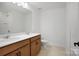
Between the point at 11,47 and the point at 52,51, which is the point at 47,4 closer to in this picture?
the point at 52,51

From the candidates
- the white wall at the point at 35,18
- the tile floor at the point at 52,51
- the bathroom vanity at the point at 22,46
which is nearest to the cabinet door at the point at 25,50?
the bathroom vanity at the point at 22,46

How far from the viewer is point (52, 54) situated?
5.18 feet

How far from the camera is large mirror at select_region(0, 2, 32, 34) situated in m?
1.76

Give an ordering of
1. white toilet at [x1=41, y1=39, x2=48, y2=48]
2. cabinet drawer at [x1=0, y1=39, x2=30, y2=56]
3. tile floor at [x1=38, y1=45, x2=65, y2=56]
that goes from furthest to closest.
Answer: white toilet at [x1=41, y1=39, x2=48, y2=48], tile floor at [x1=38, y1=45, x2=65, y2=56], cabinet drawer at [x1=0, y1=39, x2=30, y2=56]

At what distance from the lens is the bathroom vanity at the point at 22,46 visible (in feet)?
4.65

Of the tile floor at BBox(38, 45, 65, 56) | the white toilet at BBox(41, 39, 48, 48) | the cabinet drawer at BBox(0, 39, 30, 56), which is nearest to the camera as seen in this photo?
the cabinet drawer at BBox(0, 39, 30, 56)

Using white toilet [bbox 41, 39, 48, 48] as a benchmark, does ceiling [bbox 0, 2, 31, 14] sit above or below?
above

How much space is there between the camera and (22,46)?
1.71 m

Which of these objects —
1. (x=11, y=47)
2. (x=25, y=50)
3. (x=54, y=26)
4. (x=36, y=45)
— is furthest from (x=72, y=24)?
(x=11, y=47)

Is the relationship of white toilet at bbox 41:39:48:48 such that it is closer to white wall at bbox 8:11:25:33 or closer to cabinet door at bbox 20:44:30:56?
cabinet door at bbox 20:44:30:56

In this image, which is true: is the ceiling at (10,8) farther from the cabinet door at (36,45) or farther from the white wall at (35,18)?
the cabinet door at (36,45)

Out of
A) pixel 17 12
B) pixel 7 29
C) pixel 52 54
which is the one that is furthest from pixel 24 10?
pixel 52 54

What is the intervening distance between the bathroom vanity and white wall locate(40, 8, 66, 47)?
0.52 ft

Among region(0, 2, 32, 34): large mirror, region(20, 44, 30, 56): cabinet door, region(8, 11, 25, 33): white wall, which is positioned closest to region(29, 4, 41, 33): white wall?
region(0, 2, 32, 34): large mirror
